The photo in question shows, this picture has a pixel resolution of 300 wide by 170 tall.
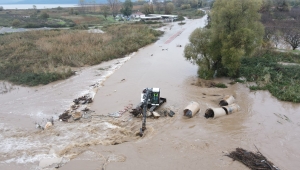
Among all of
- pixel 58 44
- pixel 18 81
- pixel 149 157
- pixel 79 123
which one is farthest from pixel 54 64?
pixel 149 157

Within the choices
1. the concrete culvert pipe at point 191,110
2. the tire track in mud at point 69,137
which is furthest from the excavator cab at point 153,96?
the concrete culvert pipe at point 191,110

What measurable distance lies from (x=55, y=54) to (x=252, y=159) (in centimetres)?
2276

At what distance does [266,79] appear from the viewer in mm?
18375

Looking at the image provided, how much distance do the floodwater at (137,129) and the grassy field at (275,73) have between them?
90cm

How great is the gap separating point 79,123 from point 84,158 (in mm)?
3202

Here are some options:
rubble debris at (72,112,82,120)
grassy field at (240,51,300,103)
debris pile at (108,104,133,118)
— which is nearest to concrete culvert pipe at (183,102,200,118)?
debris pile at (108,104,133,118)

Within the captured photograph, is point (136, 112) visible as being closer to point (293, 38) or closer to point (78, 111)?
point (78, 111)

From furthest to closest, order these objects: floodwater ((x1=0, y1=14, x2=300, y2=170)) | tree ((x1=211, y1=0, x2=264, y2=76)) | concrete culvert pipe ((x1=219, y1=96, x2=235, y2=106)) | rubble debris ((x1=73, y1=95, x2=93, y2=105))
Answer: tree ((x1=211, y1=0, x2=264, y2=76)) < rubble debris ((x1=73, y1=95, x2=93, y2=105)) < concrete culvert pipe ((x1=219, y1=96, x2=235, y2=106)) < floodwater ((x1=0, y1=14, x2=300, y2=170))

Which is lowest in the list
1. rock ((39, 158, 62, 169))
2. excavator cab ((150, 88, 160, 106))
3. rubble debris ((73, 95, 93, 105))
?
rock ((39, 158, 62, 169))

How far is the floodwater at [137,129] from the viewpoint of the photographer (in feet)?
33.5

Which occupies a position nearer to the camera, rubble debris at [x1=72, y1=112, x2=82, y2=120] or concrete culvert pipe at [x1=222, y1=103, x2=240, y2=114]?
rubble debris at [x1=72, y1=112, x2=82, y2=120]

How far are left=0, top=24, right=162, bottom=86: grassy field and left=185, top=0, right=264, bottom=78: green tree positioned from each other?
36.4ft

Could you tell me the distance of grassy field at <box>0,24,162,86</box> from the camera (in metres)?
20.9

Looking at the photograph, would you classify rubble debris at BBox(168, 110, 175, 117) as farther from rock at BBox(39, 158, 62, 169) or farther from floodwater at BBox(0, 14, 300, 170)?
rock at BBox(39, 158, 62, 169)
